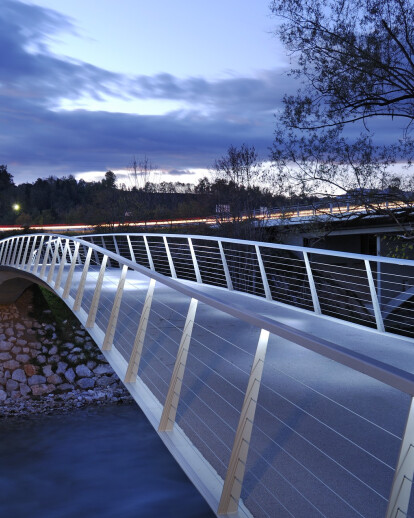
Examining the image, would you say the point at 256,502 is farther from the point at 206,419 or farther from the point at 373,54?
the point at 373,54

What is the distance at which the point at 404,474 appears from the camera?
2252mm

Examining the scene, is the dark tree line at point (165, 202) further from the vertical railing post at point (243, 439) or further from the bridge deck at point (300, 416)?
the vertical railing post at point (243, 439)

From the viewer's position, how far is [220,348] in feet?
26.5

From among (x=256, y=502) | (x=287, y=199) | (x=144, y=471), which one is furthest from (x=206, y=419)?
(x=144, y=471)

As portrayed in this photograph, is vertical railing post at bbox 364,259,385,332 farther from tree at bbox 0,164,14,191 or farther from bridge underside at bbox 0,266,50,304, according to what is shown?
tree at bbox 0,164,14,191

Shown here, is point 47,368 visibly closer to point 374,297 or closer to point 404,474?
point 374,297

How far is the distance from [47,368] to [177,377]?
84.6 ft

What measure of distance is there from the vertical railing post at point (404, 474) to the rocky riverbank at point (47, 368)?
24995 millimetres

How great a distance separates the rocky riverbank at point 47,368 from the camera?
26781mm

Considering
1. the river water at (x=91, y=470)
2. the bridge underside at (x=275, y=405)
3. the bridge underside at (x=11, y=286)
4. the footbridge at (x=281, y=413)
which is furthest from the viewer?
the bridge underside at (x=11, y=286)

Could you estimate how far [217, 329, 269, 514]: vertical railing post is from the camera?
337 cm

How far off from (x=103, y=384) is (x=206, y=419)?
2411 centimetres

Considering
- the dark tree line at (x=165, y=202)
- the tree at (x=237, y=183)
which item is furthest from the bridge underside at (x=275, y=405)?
the tree at (x=237, y=183)

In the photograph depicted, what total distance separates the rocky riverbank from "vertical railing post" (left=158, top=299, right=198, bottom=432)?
22.3m
